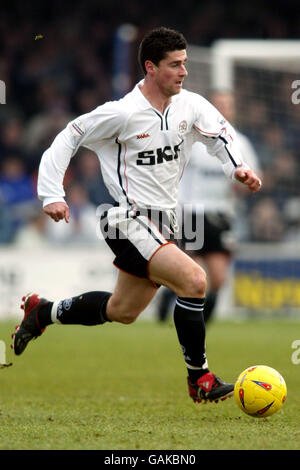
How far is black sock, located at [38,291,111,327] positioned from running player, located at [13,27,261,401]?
0.66ft

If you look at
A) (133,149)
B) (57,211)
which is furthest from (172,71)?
(57,211)

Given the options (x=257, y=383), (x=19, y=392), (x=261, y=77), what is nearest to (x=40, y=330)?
(x=19, y=392)

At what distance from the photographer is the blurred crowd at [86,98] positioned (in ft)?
43.8

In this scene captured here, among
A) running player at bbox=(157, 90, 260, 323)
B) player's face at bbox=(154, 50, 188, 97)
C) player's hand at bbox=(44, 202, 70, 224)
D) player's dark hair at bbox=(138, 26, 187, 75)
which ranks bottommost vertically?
running player at bbox=(157, 90, 260, 323)

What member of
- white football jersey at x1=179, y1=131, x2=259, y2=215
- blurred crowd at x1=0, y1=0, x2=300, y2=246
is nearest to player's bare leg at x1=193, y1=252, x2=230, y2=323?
white football jersey at x1=179, y1=131, x2=259, y2=215

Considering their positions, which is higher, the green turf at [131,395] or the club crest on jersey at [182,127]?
the club crest on jersey at [182,127]

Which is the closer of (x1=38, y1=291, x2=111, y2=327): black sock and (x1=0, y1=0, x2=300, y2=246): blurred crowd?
(x1=38, y1=291, x2=111, y2=327): black sock

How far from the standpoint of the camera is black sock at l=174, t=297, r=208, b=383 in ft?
16.8

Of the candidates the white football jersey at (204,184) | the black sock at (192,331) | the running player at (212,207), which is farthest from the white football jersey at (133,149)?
the white football jersey at (204,184)

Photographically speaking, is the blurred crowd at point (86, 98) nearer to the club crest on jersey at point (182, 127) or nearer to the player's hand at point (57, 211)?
the club crest on jersey at point (182, 127)

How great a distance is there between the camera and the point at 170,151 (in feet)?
17.7

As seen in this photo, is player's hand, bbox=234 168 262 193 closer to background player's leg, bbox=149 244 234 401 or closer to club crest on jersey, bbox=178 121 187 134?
club crest on jersey, bbox=178 121 187 134

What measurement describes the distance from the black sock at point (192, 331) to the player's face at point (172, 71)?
1.22 m

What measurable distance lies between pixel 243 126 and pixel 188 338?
28.3 ft
